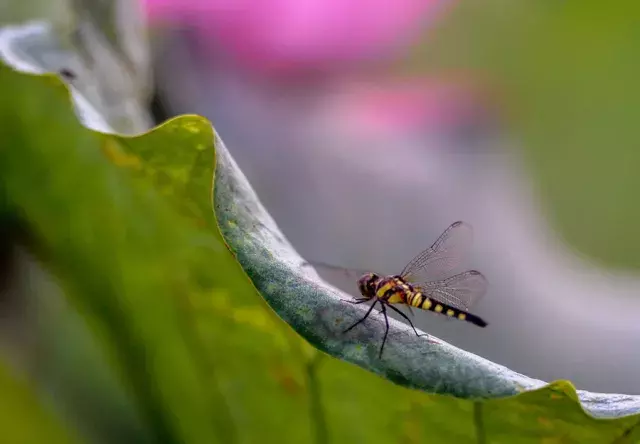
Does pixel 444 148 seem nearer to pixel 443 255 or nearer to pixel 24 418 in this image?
pixel 443 255

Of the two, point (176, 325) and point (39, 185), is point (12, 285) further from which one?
point (176, 325)

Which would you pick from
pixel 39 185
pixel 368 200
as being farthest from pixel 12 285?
pixel 368 200

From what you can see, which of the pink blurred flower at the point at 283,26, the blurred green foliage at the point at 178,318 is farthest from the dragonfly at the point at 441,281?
the pink blurred flower at the point at 283,26

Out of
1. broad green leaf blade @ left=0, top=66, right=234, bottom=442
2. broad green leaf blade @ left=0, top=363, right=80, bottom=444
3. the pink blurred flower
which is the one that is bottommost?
broad green leaf blade @ left=0, top=363, right=80, bottom=444

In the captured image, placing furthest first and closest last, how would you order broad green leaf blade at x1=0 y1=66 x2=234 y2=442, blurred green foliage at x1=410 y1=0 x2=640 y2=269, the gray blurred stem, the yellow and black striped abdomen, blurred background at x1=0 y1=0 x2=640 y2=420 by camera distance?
blurred green foliage at x1=410 y1=0 x2=640 y2=269
blurred background at x1=0 y1=0 x2=640 y2=420
the yellow and black striped abdomen
broad green leaf blade at x1=0 y1=66 x2=234 y2=442
the gray blurred stem

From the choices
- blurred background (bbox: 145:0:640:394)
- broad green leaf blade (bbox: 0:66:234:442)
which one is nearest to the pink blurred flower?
blurred background (bbox: 145:0:640:394)

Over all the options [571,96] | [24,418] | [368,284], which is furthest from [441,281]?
[571,96]

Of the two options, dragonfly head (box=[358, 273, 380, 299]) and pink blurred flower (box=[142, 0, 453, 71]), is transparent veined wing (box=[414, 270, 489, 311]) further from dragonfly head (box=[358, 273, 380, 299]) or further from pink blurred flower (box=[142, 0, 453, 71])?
pink blurred flower (box=[142, 0, 453, 71])
